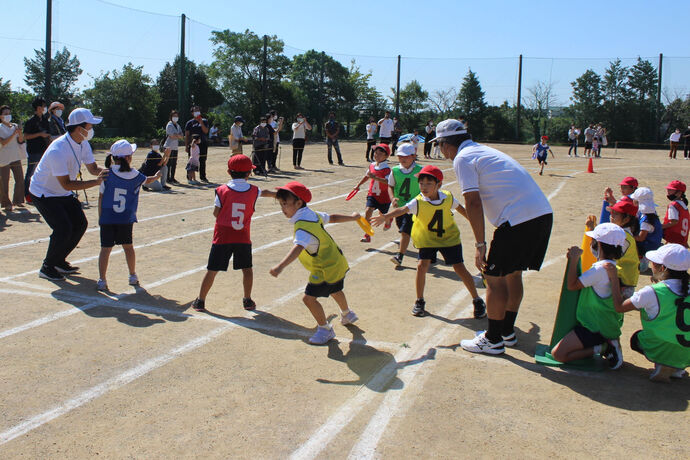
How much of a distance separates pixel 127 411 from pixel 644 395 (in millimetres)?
3939

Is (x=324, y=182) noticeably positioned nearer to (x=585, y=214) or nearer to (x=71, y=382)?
(x=585, y=214)

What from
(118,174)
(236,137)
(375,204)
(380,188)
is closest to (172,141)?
(236,137)

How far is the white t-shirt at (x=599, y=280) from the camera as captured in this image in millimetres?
5086

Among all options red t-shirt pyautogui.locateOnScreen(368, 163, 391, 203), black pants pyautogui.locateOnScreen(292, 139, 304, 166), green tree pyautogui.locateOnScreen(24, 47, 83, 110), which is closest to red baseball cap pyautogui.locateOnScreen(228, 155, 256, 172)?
red t-shirt pyautogui.locateOnScreen(368, 163, 391, 203)

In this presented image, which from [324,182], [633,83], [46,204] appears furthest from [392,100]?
[46,204]

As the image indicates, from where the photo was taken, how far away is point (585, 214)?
14.1 m

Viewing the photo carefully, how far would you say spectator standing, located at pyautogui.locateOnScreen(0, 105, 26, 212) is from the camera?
1214cm

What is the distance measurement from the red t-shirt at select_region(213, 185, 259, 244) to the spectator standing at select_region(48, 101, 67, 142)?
8552 millimetres

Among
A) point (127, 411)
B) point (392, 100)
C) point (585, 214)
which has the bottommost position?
point (127, 411)

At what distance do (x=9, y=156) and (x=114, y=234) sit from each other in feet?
22.5

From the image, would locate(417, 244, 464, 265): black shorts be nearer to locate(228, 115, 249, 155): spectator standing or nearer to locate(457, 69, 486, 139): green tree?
locate(228, 115, 249, 155): spectator standing

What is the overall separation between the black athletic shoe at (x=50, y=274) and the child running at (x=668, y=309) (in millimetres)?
6594

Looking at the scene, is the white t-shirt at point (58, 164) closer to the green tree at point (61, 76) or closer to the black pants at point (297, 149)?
the black pants at point (297, 149)

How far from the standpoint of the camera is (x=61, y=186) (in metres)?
7.57
